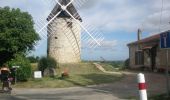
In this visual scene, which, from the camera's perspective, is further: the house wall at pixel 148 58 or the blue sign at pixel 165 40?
the house wall at pixel 148 58

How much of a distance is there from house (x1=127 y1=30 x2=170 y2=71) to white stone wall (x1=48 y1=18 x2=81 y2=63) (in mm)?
6887

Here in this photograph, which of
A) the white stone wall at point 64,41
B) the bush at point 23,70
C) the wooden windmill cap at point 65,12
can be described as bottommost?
the bush at point 23,70

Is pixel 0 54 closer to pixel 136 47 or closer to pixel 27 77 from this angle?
pixel 27 77

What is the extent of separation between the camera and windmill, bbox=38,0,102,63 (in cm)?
4775

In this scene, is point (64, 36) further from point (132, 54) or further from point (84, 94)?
point (84, 94)

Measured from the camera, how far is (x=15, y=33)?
117 ft

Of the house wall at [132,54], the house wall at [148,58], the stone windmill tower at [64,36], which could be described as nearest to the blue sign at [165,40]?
the house wall at [148,58]

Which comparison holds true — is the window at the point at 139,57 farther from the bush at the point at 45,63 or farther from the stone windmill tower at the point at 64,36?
the bush at the point at 45,63

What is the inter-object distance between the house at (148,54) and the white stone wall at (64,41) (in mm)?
6887

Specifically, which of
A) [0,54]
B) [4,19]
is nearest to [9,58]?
[0,54]

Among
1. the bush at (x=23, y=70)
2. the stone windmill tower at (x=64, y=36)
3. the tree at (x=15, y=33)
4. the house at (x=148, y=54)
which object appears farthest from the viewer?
the stone windmill tower at (x=64, y=36)

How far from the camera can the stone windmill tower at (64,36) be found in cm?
4778

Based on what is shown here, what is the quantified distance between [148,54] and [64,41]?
29.8ft

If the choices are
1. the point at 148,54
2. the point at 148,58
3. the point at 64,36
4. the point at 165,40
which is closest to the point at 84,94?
the point at 165,40
